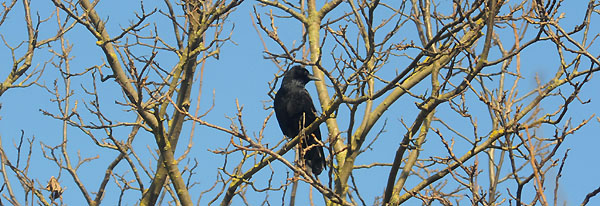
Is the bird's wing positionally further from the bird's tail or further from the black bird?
the bird's tail

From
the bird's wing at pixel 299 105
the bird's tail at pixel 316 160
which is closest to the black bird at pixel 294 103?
the bird's wing at pixel 299 105

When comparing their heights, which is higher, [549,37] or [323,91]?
[323,91]

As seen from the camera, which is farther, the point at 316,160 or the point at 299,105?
the point at 299,105

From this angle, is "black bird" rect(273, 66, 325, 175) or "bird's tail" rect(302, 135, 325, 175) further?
"black bird" rect(273, 66, 325, 175)

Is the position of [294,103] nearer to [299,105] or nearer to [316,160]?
[299,105]

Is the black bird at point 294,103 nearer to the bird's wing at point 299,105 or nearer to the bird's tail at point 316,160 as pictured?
the bird's wing at point 299,105

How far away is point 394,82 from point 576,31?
122 centimetres

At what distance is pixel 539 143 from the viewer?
465cm

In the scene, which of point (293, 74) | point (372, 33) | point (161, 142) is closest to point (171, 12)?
point (161, 142)

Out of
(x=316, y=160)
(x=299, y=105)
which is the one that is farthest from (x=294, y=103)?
(x=316, y=160)

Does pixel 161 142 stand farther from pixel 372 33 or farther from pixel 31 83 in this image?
pixel 31 83

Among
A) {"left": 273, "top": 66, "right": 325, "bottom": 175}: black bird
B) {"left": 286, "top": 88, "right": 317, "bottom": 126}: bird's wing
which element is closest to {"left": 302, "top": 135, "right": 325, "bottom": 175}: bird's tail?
{"left": 273, "top": 66, "right": 325, "bottom": 175}: black bird

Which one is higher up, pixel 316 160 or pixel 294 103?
pixel 294 103

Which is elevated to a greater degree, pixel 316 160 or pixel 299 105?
pixel 299 105
